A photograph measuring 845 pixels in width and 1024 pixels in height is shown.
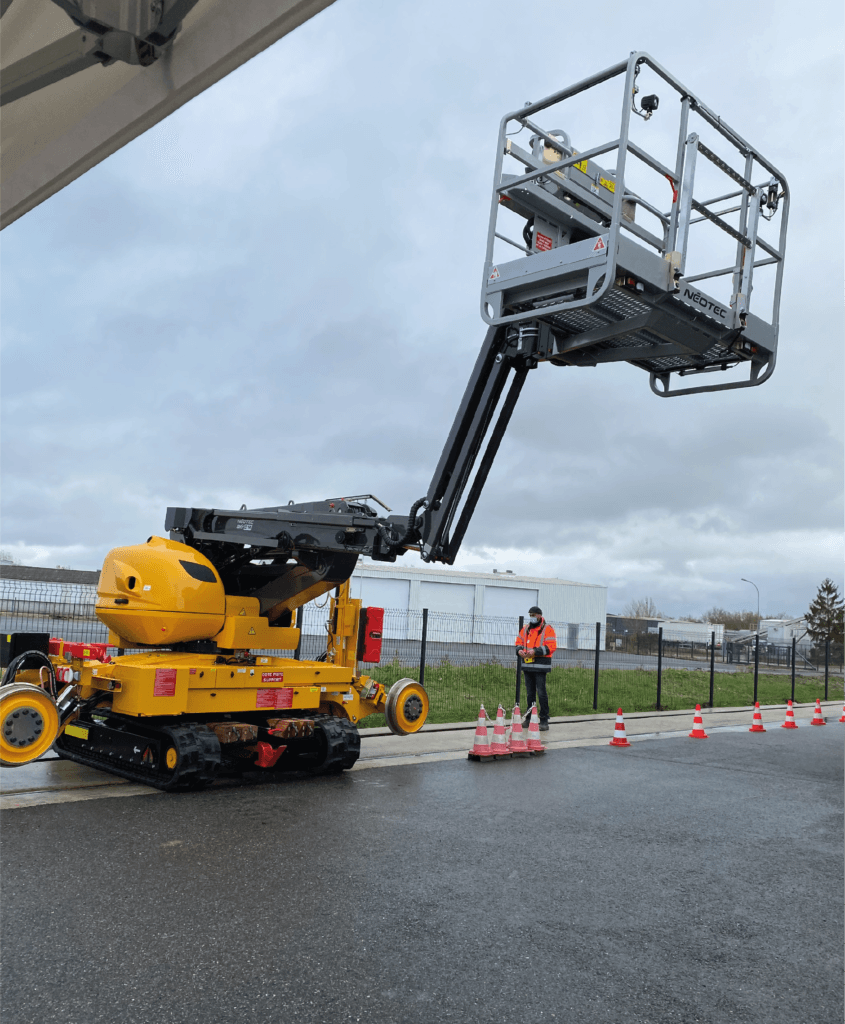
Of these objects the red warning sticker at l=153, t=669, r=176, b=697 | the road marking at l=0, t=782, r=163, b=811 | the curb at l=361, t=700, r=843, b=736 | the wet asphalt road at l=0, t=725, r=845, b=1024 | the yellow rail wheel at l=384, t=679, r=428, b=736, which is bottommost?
the curb at l=361, t=700, r=843, b=736

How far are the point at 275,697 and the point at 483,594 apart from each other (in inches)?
1590

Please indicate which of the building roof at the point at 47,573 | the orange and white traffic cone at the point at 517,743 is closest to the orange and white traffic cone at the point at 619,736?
the orange and white traffic cone at the point at 517,743

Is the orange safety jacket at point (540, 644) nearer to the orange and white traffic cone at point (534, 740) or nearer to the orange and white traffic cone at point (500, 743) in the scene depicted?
the orange and white traffic cone at point (534, 740)

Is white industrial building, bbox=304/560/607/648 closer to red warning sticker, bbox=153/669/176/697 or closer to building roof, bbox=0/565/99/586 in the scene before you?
building roof, bbox=0/565/99/586

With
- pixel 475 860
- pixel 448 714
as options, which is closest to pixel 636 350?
pixel 475 860

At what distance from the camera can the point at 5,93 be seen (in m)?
1.56

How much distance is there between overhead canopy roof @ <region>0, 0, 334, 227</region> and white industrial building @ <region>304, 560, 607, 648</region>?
37293 millimetres

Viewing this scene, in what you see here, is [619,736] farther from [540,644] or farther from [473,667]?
[473,667]

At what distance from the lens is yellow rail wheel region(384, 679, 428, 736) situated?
10.0 meters

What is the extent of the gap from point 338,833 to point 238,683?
250cm

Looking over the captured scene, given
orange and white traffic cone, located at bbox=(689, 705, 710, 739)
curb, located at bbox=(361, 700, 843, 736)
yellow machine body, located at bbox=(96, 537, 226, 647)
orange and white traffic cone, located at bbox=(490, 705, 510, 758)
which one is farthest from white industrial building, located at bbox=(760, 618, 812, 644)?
yellow machine body, located at bbox=(96, 537, 226, 647)

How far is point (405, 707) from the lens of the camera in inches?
397

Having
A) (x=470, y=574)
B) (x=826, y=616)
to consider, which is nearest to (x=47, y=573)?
(x=470, y=574)

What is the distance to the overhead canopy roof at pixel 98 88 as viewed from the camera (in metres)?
1.49
